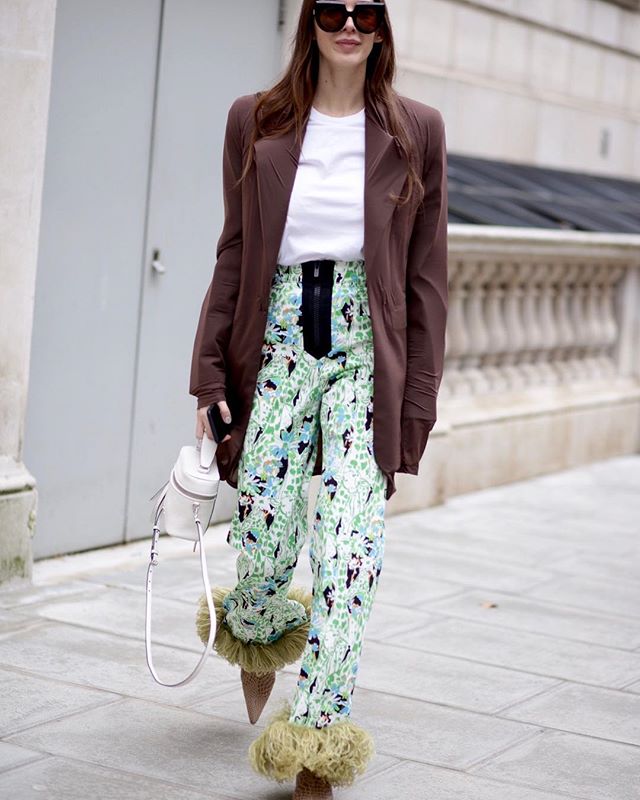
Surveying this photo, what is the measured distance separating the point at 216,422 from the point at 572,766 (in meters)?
1.44

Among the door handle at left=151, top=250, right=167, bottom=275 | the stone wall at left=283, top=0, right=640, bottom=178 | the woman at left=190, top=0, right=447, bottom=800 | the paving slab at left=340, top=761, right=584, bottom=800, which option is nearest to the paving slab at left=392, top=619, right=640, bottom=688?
the paving slab at left=340, top=761, right=584, bottom=800

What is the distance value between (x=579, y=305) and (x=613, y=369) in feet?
2.55

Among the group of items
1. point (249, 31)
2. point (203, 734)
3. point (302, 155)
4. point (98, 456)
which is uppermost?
point (249, 31)

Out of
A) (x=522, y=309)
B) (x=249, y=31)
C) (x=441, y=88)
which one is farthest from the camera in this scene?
(x=441, y=88)

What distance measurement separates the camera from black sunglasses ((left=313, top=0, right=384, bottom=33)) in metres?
3.79

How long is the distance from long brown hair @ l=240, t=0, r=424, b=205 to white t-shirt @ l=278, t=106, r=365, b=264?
80 millimetres

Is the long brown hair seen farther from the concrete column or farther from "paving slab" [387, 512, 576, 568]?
"paving slab" [387, 512, 576, 568]

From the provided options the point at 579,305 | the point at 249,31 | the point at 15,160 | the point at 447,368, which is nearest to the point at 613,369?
the point at 579,305

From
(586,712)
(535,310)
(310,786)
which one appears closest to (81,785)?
(310,786)

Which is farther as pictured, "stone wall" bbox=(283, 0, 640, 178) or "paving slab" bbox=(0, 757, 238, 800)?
"stone wall" bbox=(283, 0, 640, 178)

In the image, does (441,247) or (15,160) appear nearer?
(441,247)

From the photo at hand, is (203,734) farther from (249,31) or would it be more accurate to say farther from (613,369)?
(613,369)

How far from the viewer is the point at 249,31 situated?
280 inches

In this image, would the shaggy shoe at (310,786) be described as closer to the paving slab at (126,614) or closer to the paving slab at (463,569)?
the paving slab at (126,614)
